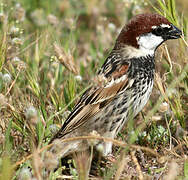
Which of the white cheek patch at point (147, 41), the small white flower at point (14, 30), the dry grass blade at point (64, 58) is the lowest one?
the dry grass blade at point (64, 58)

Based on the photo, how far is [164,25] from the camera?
3.41 metres

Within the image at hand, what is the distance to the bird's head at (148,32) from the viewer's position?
11.1 feet

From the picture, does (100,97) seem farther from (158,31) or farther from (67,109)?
(158,31)

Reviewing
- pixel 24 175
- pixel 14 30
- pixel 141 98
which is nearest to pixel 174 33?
pixel 141 98

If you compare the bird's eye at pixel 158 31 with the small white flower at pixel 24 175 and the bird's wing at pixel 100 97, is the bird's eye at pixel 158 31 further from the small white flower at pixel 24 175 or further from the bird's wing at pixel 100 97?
the small white flower at pixel 24 175

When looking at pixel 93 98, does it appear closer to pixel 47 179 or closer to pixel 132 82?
pixel 132 82

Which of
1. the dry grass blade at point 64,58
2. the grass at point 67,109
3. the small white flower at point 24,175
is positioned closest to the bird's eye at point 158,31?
the grass at point 67,109

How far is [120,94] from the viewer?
3.33 m

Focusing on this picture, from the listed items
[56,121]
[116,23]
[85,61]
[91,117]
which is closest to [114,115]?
[91,117]

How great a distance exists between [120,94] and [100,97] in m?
0.15

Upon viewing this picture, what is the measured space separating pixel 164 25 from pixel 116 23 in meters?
2.21

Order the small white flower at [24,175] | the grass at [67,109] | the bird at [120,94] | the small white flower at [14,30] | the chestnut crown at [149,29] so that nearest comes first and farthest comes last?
the small white flower at [24,175], the grass at [67,109], the bird at [120,94], the chestnut crown at [149,29], the small white flower at [14,30]

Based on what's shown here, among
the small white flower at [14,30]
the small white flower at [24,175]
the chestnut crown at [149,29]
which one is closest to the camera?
the small white flower at [24,175]

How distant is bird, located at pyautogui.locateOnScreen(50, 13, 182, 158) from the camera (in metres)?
3.28
